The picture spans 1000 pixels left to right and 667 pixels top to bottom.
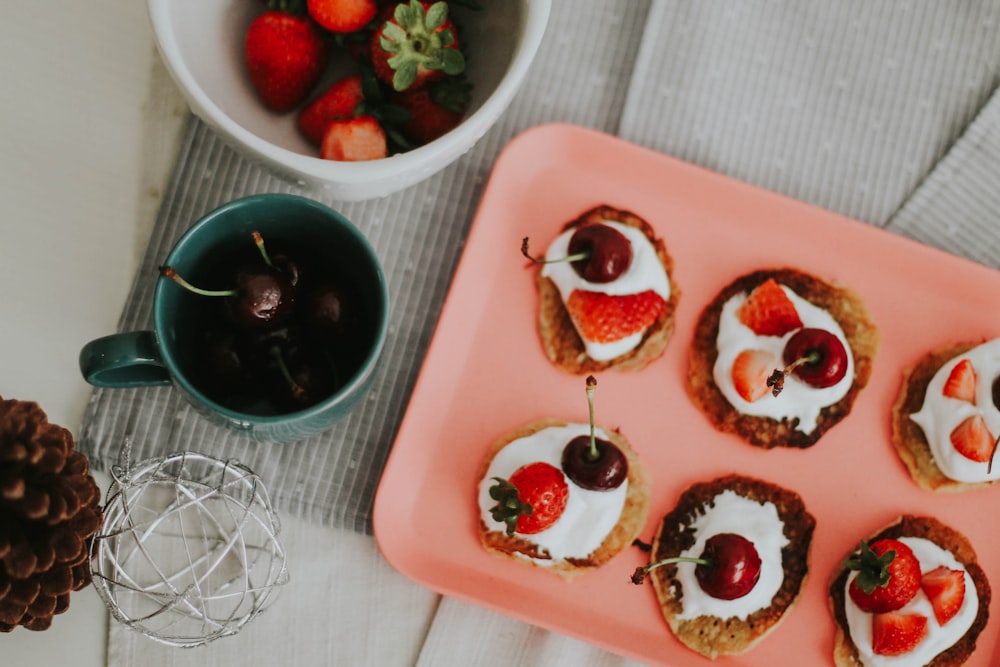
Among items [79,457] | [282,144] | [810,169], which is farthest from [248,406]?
[810,169]

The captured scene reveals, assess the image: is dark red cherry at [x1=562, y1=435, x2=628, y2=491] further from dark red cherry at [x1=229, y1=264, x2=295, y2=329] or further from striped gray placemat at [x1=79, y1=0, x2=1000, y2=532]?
dark red cherry at [x1=229, y1=264, x2=295, y2=329]

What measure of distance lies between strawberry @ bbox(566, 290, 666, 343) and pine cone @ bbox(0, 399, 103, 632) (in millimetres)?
527

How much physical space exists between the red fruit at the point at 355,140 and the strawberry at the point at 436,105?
4 centimetres

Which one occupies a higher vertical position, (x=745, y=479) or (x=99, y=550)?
(x=745, y=479)

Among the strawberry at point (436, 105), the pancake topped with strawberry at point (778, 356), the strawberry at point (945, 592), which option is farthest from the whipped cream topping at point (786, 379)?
the strawberry at point (436, 105)

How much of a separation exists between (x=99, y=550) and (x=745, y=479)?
0.71m

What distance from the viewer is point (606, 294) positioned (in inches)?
36.2

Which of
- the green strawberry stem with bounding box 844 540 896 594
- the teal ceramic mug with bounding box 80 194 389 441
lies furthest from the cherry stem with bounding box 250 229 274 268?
the green strawberry stem with bounding box 844 540 896 594

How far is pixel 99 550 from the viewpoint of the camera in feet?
2.74

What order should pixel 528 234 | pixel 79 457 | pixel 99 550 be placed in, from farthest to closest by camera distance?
pixel 528 234
pixel 99 550
pixel 79 457

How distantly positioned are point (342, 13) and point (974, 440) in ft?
2.66

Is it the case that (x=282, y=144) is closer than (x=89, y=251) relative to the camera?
Yes

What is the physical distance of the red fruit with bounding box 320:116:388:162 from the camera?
716 millimetres

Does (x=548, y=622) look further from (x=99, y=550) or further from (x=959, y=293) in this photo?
(x=959, y=293)
